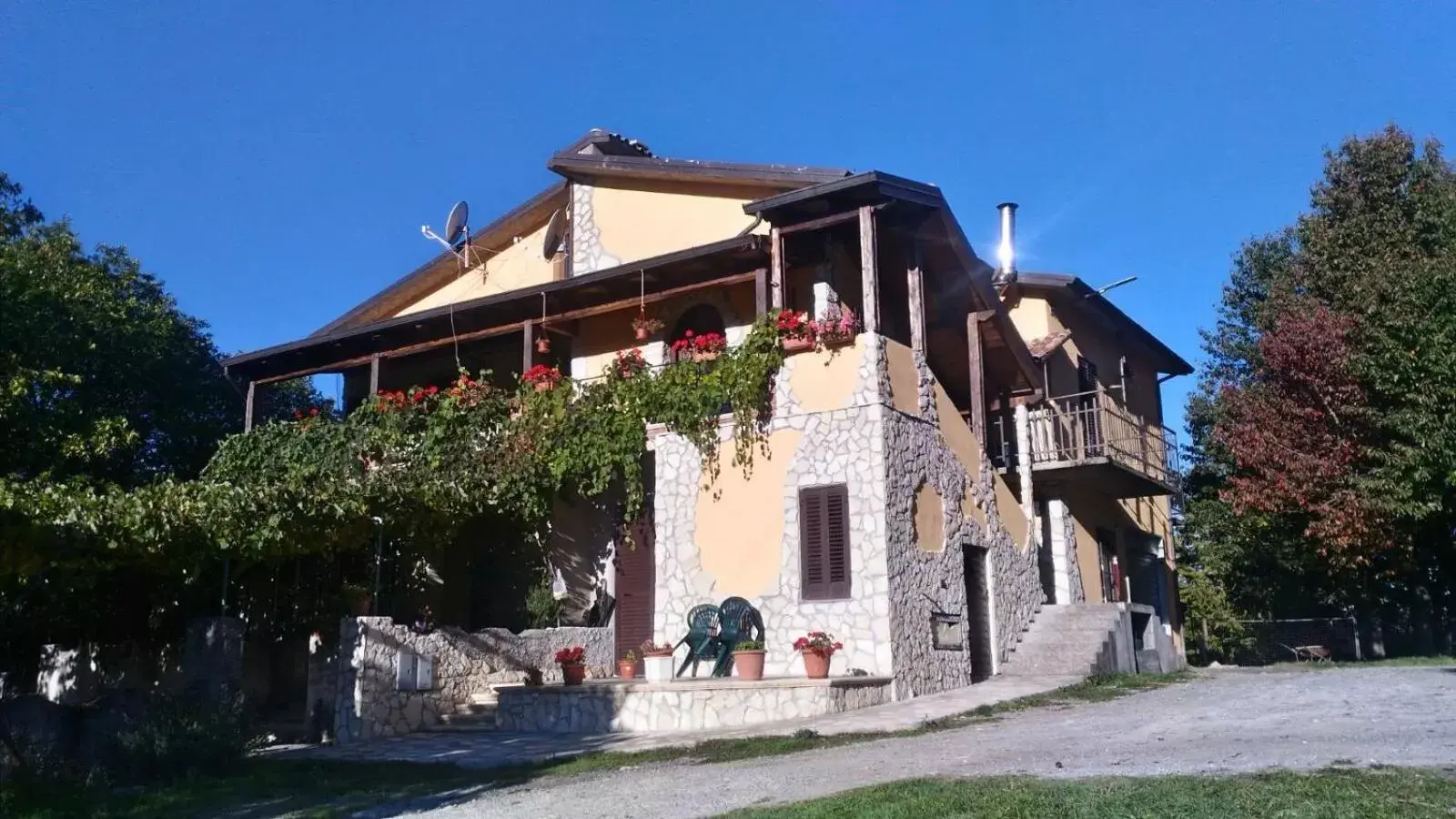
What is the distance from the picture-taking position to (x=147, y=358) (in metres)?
23.1

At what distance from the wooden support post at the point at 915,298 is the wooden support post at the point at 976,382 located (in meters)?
2.36

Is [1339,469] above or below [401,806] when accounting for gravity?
above

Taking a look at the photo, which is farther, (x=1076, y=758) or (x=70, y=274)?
(x=70, y=274)

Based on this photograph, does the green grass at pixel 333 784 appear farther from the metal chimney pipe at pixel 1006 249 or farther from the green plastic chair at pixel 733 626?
the metal chimney pipe at pixel 1006 249

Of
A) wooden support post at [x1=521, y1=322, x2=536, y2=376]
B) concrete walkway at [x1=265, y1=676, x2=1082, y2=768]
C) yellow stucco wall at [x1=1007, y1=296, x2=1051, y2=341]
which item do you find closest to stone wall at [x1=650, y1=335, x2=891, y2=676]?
concrete walkway at [x1=265, y1=676, x2=1082, y2=768]

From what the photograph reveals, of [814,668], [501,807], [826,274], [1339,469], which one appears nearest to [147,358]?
[826,274]

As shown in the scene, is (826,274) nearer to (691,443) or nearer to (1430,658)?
(691,443)

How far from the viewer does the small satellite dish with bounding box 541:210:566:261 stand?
816 inches

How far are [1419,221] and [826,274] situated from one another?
41.9 feet

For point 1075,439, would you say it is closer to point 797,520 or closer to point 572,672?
point 797,520

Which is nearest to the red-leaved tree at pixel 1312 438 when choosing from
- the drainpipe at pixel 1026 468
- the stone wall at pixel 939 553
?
the drainpipe at pixel 1026 468

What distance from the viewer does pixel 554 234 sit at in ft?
68.1

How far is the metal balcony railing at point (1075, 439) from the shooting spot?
19281 millimetres

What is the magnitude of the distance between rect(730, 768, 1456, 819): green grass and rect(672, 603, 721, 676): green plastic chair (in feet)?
22.6
